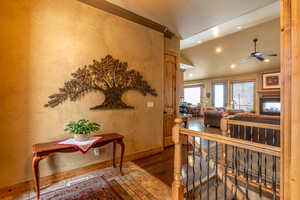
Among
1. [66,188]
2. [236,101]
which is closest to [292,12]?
[66,188]

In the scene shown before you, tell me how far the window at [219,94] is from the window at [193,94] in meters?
1.31

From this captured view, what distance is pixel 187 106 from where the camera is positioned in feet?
33.6

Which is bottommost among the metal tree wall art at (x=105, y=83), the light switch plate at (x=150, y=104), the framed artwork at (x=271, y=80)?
the light switch plate at (x=150, y=104)

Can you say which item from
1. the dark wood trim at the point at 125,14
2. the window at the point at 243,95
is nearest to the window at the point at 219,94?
the window at the point at 243,95

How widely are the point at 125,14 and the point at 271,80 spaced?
829 cm

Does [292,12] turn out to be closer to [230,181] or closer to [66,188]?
[230,181]

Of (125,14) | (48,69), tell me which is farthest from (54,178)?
(125,14)

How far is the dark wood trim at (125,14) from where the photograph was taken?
2488 millimetres

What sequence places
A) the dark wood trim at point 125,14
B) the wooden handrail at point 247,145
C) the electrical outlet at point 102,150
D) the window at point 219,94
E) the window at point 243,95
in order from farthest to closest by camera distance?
the window at point 219,94 → the window at point 243,95 → the electrical outlet at point 102,150 → the dark wood trim at point 125,14 → the wooden handrail at point 247,145

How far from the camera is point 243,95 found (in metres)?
8.58

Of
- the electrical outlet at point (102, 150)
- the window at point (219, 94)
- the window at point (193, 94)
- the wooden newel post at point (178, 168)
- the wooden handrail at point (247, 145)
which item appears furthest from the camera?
the window at point (193, 94)

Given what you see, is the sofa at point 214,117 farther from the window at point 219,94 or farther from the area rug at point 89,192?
the area rug at point 89,192

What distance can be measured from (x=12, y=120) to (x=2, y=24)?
1.31 metres

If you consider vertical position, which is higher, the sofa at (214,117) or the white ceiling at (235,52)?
the white ceiling at (235,52)
